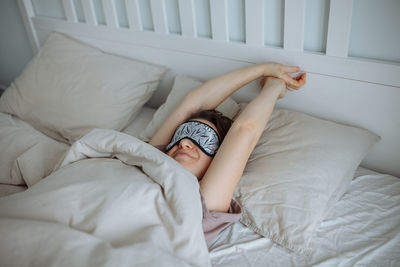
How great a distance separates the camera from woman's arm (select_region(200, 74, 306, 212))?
984 mm

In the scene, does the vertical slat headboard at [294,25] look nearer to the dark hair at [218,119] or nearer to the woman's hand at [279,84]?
the woman's hand at [279,84]

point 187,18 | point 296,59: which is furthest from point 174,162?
point 187,18

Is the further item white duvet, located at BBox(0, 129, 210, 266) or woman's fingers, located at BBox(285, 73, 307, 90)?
woman's fingers, located at BBox(285, 73, 307, 90)

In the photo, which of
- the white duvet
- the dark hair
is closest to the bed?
the white duvet

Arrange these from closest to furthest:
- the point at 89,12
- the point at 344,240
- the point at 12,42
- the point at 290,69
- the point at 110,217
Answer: the point at 110,217 < the point at 344,240 < the point at 290,69 < the point at 89,12 < the point at 12,42

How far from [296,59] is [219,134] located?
0.37 metres

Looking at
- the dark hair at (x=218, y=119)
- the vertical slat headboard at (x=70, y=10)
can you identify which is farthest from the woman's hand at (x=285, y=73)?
the vertical slat headboard at (x=70, y=10)

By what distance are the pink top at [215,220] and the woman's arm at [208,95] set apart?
37cm

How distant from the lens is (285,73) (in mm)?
1197

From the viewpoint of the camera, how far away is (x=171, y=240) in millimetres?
808

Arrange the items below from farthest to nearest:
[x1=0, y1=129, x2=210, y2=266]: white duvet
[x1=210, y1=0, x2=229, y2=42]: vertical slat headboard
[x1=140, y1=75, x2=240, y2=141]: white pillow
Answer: [x1=140, y1=75, x2=240, y2=141]: white pillow
[x1=210, y1=0, x2=229, y2=42]: vertical slat headboard
[x1=0, y1=129, x2=210, y2=266]: white duvet

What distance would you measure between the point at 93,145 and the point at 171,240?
0.41m

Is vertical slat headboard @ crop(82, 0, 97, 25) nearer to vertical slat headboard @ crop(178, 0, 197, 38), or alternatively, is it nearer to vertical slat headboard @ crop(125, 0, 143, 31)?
vertical slat headboard @ crop(125, 0, 143, 31)

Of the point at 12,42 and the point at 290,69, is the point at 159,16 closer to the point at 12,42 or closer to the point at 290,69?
the point at 290,69
